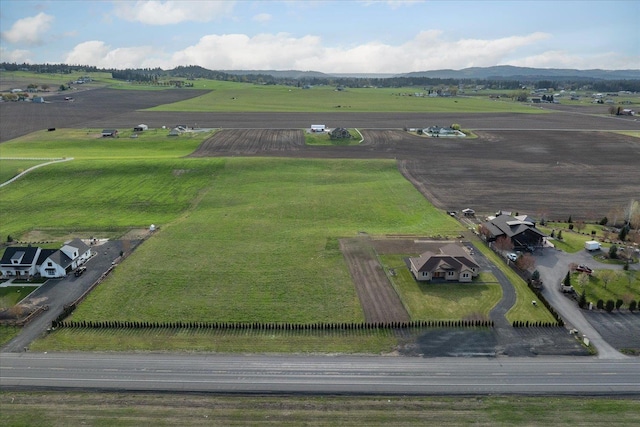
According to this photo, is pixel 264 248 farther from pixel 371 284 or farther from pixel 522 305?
pixel 522 305

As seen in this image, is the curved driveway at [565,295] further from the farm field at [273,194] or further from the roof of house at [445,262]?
the roof of house at [445,262]

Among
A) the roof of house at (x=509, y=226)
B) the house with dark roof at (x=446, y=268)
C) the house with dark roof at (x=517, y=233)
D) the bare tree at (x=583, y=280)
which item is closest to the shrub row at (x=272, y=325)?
the house with dark roof at (x=446, y=268)

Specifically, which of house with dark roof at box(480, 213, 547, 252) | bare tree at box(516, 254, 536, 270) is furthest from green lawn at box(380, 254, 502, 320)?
house with dark roof at box(480, 213, 547, 252)

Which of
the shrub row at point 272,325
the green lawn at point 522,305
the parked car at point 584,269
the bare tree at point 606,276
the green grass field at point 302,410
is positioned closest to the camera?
the green grass field at point 302,410

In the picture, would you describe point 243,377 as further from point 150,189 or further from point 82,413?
point 150,189

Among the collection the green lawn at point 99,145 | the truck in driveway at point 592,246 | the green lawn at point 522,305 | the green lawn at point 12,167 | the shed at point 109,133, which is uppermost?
the shed at point 109,133

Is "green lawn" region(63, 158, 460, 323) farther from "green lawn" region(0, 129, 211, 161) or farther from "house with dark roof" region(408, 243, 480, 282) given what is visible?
"green lawn" region(0, 129, 211, 161)
